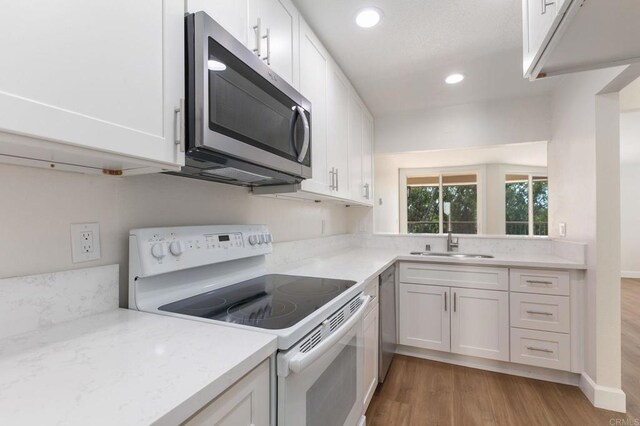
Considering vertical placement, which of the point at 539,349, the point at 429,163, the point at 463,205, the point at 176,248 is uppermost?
the point at 429,163

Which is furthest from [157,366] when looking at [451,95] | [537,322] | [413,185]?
[413,185]

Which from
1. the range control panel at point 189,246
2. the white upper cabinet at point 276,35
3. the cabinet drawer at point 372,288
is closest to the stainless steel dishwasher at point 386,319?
the cabinet drawer at point 372,288

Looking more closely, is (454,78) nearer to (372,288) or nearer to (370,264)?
(370,264)

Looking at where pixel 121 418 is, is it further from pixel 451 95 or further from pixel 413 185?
pixel 413 185

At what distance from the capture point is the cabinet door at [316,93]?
1.61 metres

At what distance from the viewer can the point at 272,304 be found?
3.58ft

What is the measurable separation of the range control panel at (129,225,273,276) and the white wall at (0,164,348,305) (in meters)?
0.10

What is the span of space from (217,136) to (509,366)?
2.68m

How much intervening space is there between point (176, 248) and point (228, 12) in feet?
2.81

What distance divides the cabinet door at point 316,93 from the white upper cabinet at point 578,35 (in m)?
0.99

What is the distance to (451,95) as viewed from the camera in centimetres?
267

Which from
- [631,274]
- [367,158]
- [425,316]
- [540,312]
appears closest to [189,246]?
[425,316]

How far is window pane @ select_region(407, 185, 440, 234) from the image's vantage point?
5133mm

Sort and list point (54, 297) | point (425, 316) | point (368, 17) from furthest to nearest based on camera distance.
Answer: point (425, 316) → point (368, 17) → point (54, 297)
